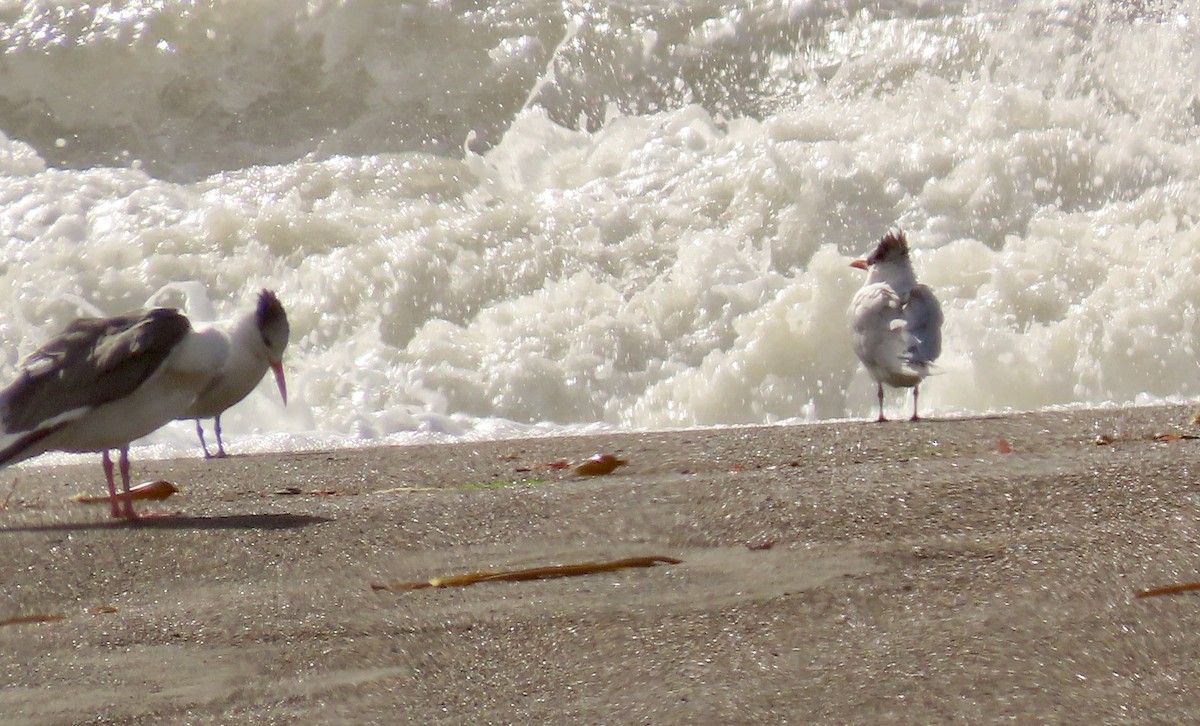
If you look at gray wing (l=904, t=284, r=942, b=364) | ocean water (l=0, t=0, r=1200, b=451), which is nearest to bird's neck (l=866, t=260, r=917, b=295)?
gray wing (l=904, t=284, r=942, b=364)

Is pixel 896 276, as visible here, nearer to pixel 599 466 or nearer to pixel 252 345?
pixel 599 466

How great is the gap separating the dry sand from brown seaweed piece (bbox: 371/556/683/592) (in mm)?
48

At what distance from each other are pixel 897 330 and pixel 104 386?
141 inches

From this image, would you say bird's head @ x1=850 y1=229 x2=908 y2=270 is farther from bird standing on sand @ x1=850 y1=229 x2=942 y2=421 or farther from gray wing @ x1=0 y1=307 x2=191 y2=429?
gray wing @ x1=0 y1=307 x2=191 y2=429

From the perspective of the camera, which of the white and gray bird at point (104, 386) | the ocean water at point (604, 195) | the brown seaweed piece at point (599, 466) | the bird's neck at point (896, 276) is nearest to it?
the white and gray bird at point (104, 386)

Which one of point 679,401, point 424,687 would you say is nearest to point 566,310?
point 679,401

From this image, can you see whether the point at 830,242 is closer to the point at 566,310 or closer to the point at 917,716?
the point at 566,310

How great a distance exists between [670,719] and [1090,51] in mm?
8715

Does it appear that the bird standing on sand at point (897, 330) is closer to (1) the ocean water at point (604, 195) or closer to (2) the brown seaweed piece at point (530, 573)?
(1) the ocean water at point (604, 195)

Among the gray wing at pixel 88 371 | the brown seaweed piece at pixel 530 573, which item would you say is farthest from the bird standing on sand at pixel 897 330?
the brown seaweed piece at pixel 530 573

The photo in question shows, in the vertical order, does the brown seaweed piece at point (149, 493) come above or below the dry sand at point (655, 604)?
below

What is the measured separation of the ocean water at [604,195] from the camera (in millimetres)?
7895

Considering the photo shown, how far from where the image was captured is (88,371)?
15.1 ft

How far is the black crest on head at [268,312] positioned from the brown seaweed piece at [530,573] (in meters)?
2.53
